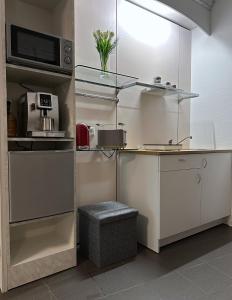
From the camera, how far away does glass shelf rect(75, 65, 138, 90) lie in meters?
2.08

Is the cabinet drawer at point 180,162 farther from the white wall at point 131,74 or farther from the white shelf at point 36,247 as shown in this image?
the white shelf at point 36,247

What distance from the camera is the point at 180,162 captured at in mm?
2064

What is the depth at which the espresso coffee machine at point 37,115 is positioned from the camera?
1554mm

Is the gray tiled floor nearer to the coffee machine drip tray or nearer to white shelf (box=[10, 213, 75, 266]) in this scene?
white shelf (box=[10, 213, 75, 266])

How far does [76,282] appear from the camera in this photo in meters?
1.57

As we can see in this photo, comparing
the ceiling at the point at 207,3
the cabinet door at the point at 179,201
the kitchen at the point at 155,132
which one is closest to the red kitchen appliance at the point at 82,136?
the kitchen at the point at 155,132

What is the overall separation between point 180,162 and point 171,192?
11.3 inches

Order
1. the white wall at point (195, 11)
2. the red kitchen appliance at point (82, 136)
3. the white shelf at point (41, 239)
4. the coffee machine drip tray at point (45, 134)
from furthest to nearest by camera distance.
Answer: the white wall at point (195, 11), the red kitchen appliance at point (82, 136), the white shelf at point (41, 239), the coffee machine drip tray at point (45, 134)

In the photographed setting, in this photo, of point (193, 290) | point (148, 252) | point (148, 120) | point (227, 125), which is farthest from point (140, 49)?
point (193, 290)

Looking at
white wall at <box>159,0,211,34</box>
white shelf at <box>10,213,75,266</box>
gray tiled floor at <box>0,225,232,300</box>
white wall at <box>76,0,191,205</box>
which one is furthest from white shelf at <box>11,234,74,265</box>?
white wall at <box>159,0,211,34</box>

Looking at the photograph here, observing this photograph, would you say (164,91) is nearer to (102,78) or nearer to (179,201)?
(102,78)

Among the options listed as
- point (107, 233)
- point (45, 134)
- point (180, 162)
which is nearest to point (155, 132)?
point (180, 162)

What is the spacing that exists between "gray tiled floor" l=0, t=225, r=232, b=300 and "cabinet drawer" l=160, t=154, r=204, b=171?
0.75 metres

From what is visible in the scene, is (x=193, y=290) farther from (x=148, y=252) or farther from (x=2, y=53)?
(x=2, y=53)
